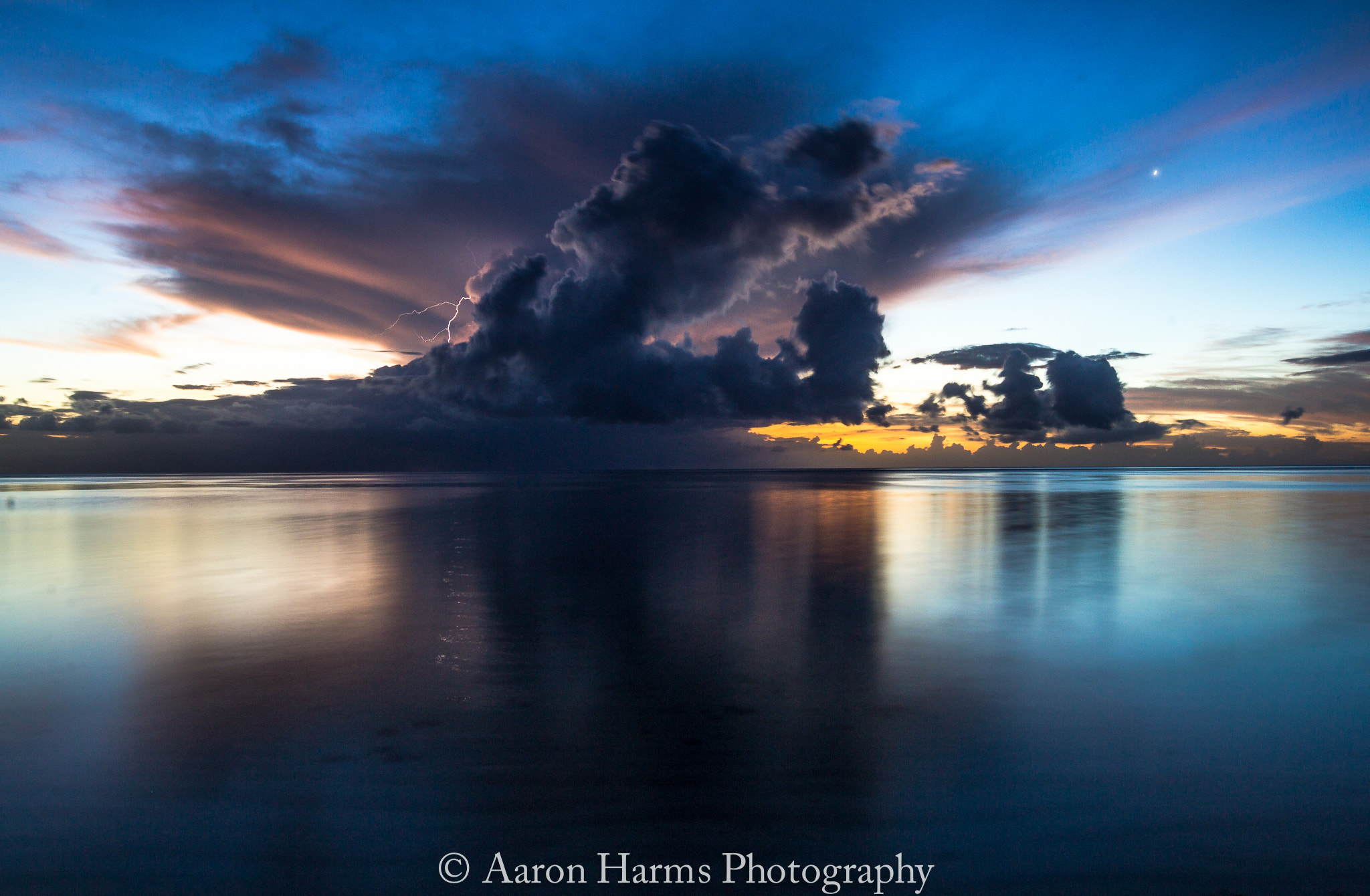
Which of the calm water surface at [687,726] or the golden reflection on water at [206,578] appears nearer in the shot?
the calm water surface at [687,726]

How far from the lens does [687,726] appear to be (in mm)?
7531

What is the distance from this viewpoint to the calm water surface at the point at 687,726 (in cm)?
522

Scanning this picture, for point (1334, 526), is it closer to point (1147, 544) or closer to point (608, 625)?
point (1147, 544)

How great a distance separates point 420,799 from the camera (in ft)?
19.4

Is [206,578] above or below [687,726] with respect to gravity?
below

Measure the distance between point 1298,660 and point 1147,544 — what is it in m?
18.1

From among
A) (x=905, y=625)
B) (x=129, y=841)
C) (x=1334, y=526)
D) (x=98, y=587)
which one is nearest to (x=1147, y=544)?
(x=1334, y=526)

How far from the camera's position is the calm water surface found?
5223 mm

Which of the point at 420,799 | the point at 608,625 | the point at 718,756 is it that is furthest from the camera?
the point at 608,625

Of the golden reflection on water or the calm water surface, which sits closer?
the calm water surface

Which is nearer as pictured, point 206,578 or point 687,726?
point 687,726

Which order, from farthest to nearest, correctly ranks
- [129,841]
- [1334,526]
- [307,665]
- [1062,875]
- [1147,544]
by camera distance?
[1334,526], [1147,544], [307,665], [129,841], [1062,875]

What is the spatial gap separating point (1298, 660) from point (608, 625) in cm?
1160

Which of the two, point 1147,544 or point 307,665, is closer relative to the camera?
point 307,665
